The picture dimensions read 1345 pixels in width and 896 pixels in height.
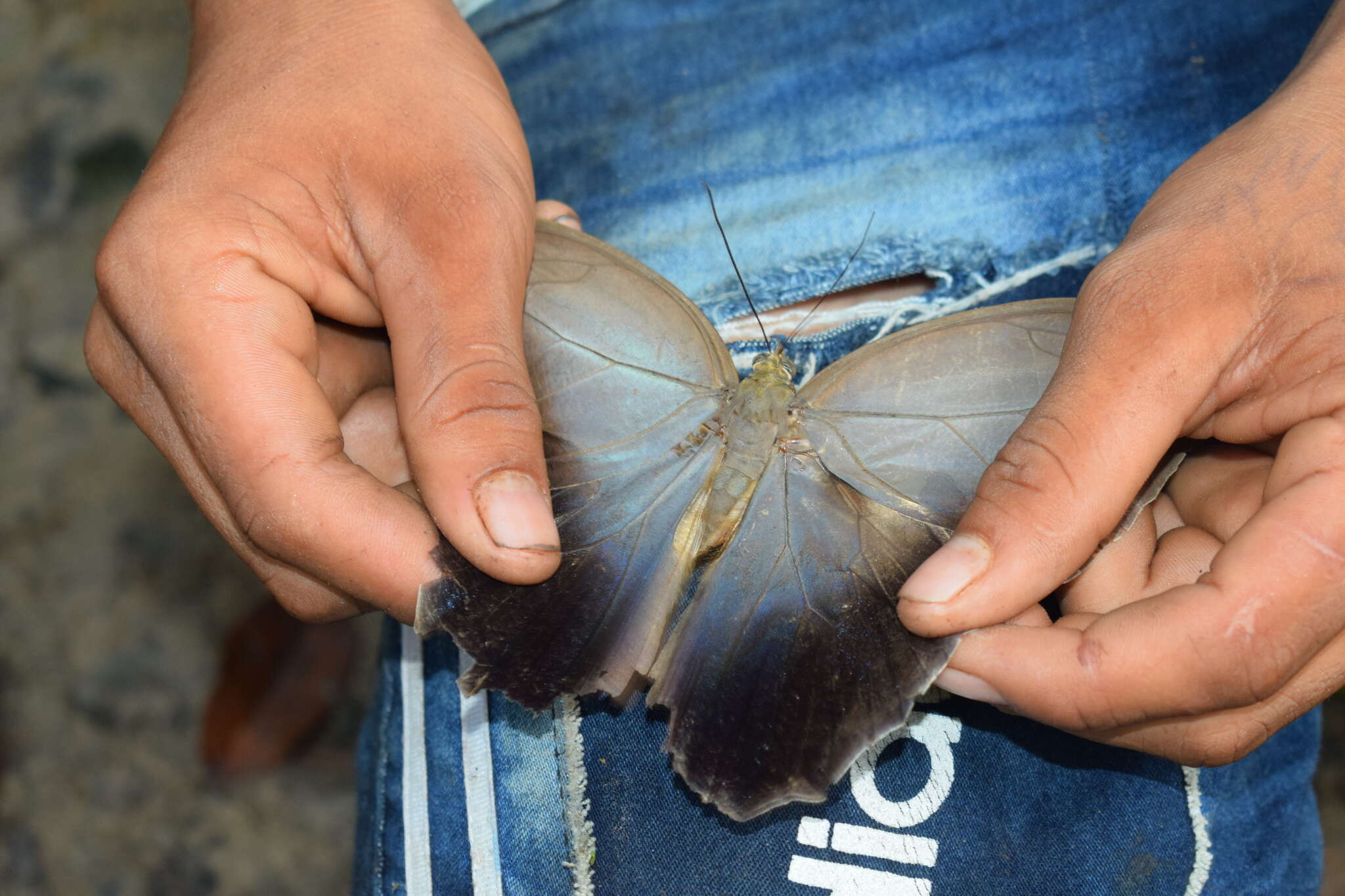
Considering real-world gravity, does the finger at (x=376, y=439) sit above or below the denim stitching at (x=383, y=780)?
above

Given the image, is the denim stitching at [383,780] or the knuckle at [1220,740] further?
the denim stitching at [383,780]

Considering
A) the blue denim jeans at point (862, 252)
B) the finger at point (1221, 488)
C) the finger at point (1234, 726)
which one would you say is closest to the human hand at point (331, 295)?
the blue denim jeans at point (862, 252)

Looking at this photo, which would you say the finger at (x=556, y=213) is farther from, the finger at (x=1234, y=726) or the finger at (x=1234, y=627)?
the finger at (x=1234, y=726)

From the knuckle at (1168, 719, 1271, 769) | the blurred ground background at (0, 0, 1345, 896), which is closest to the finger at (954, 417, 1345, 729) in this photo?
the knuckle at (1168, 719, 1271, 769)

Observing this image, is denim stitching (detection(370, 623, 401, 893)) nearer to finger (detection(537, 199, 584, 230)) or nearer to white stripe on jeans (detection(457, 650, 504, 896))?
white stripe on jeans (detection(457, 650, 504, 896))

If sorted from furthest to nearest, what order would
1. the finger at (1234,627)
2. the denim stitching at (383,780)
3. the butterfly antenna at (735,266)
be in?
the butterfly antenna at (735,266) → the denim stitching at (383,780) → the finger at (1234,627)

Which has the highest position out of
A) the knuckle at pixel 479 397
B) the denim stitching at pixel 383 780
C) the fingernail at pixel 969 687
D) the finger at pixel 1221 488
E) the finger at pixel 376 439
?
the knuckle at pixel 479 397

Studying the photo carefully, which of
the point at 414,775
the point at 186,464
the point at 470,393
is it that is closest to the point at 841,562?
the point at 470,393

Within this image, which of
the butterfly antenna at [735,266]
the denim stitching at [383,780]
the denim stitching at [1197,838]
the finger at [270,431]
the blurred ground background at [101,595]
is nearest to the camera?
the finger at [270,431]
